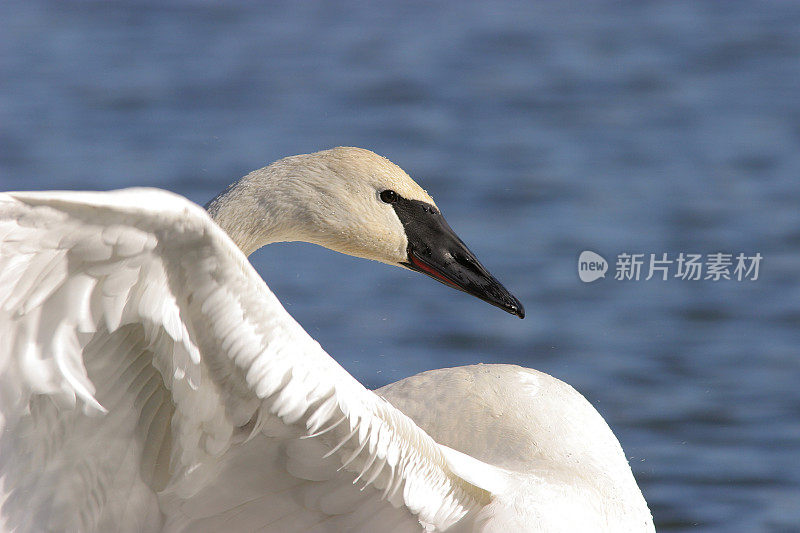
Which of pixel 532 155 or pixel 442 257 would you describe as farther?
pixel 532 155

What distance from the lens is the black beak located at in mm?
4320

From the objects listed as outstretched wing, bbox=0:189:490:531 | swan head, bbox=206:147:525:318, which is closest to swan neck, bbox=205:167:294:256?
swan head, bbox=206:147:525:318

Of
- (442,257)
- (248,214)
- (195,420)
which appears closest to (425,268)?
(442,257)

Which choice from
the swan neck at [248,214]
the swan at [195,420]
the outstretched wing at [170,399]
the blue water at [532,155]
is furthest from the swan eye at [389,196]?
the blue water at [532,155]

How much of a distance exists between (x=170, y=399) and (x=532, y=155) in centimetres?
657

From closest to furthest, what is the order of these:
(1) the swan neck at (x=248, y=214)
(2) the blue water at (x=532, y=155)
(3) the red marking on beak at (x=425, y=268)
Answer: (1) the swan neck at (x=248, y=214)
(3) the red marking on beak at (x=425, y=268)
(2) the blue water at (x=532, y=155)

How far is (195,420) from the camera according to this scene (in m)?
3.00

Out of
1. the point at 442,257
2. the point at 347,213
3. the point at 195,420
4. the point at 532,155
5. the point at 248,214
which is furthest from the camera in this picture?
the point at 532,155

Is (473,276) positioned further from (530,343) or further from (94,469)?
(530,343)

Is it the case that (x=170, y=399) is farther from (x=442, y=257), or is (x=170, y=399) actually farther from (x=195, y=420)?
(x=442, y=257)

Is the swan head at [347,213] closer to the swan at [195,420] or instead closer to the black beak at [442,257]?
the black beak at [442,257]

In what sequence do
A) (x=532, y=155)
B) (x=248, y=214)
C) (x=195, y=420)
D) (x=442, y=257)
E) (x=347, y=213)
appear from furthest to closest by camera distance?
(x=532, y=155) → (x=442, y=257) → (x=347, y=213) → (x=248, y=214) → (x=195, y=420)

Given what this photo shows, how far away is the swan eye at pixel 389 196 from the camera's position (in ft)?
14.0

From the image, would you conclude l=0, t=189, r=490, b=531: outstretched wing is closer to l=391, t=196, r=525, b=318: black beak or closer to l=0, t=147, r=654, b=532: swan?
l=0, t=147, r=654, b=532: swan
